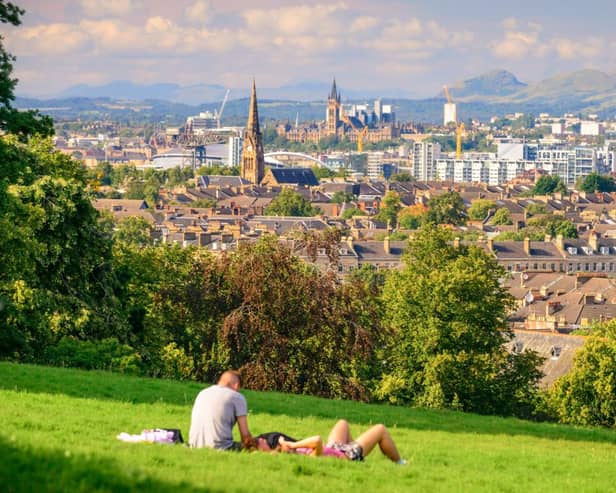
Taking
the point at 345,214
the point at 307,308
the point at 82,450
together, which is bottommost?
the point at 345,214

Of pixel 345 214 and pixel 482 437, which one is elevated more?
pixel 482 437

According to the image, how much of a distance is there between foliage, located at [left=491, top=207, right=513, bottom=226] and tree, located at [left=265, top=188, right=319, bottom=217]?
71.7ft

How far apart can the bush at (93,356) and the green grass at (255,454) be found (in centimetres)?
403

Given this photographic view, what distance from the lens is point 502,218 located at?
165250 mm

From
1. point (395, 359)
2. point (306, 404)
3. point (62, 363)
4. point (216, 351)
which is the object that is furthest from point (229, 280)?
point (306, 404)

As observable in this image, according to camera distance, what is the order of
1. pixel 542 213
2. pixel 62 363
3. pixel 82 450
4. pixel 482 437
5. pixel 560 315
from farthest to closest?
pixel 542 213
pixel 560 315
pixel 62 363
pixel 482 437
pixel 82 450

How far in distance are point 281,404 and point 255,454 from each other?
261 inches

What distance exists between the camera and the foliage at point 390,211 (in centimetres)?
16738

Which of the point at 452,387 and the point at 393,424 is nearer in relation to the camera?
the point at 393,424

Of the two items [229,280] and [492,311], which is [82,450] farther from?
[492,311]

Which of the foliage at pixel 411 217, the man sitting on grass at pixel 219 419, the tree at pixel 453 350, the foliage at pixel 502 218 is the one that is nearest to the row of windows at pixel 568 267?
the foliage at pixel 411 217

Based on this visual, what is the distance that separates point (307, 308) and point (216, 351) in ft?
7.12

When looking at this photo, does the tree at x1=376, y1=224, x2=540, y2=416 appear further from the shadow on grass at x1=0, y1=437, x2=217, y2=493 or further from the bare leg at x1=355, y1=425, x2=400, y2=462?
the shadow on grass at x1=0, y1=437, x2=217, y2=493

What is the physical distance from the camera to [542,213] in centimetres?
17262
